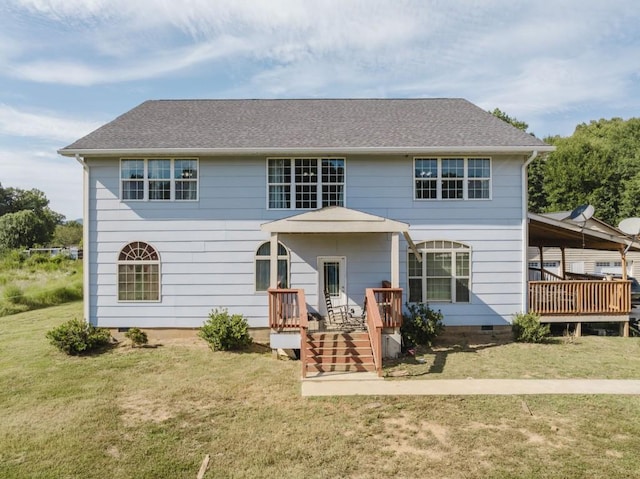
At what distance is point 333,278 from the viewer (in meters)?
11.3

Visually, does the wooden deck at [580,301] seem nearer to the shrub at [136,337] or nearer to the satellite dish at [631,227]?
the satellite dish at [631,227]

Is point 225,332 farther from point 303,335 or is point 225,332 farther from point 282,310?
point 303,335

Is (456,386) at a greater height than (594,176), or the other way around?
(594,176)

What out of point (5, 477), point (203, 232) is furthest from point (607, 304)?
point (5, 477)

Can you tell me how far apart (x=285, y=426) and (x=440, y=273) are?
6964 mm

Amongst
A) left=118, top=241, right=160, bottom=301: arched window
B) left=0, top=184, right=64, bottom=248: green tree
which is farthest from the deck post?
left=0, top=184, right=64, bottom=248: green tree

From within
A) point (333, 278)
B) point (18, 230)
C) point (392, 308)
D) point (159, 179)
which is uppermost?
point (159, 179)

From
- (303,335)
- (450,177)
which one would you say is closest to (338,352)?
(303,335)

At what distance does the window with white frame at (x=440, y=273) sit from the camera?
36.9 ft

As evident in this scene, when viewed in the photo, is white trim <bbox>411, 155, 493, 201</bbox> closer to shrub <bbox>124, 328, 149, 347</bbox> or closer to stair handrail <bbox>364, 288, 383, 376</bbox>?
stair handrail <bbox>364, 288, 383, 376</bbox>

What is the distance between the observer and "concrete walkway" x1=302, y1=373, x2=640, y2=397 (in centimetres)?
721

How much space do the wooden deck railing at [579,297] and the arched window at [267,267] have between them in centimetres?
705

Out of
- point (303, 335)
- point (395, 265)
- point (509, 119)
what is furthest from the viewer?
point (509, 119)

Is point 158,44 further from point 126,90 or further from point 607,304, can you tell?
point 607,304
